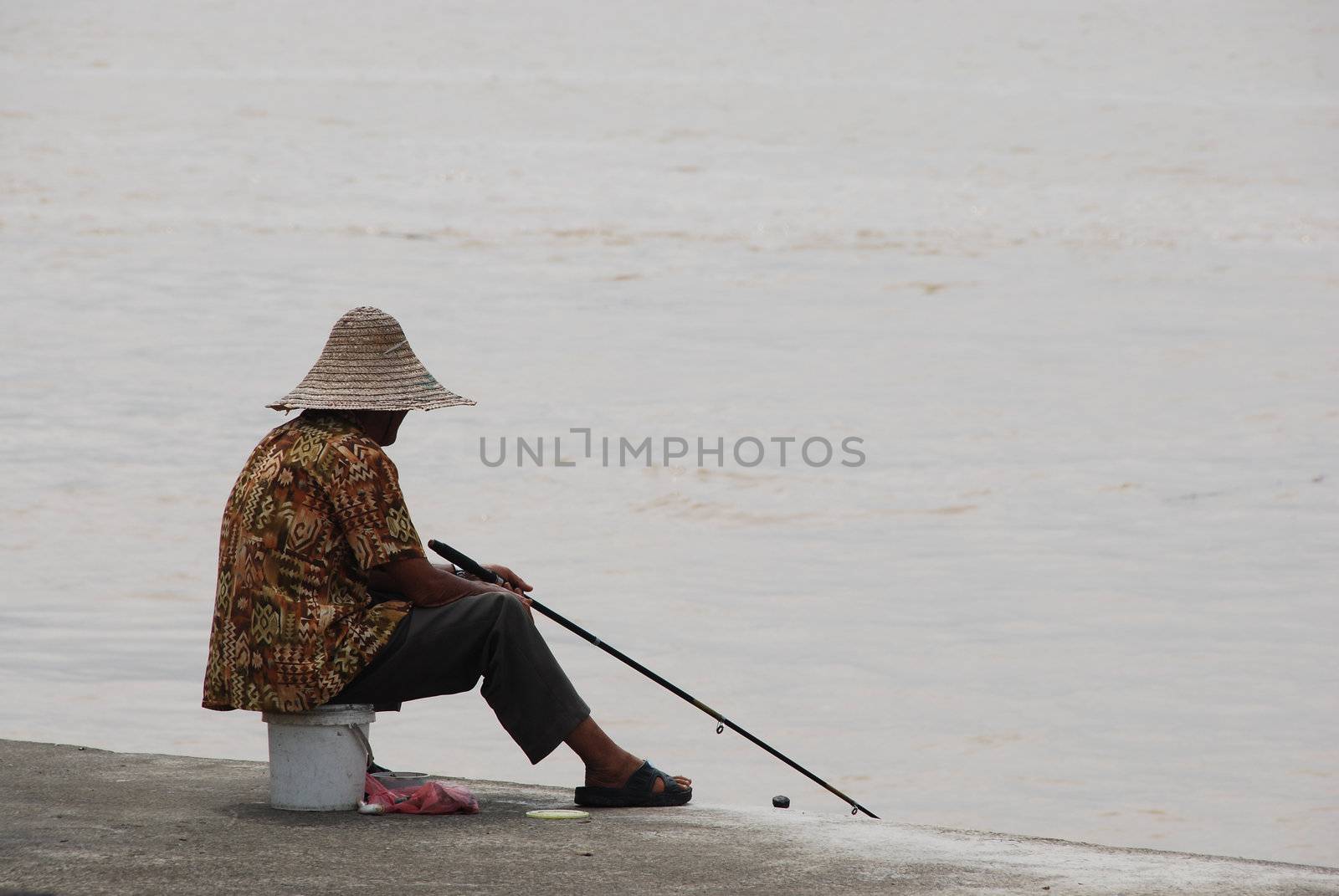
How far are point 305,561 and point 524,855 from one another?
2.35ft

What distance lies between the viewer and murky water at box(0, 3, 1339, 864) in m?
7.19

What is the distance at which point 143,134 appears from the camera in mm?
21047

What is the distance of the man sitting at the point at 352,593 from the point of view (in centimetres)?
366

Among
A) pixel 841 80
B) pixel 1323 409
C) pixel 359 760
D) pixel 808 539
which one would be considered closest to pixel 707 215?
pixel 841 80

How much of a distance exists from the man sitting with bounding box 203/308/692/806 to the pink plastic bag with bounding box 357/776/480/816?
193 millimetres

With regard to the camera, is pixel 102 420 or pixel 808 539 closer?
pixel 808 539

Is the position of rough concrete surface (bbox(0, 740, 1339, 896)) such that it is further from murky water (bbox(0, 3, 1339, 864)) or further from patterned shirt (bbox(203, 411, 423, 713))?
murky water (bbox(0, 3, 1339, 864))

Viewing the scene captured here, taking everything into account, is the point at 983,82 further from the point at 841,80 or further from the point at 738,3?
the point at 738,3

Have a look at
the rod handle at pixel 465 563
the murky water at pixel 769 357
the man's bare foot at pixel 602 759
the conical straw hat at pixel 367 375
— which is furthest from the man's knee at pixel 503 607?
the murky water at pixel 769 357

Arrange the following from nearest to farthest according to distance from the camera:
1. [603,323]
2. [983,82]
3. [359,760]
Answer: [359,760] < [603,323] < [983,82]

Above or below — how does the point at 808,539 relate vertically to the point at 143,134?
below

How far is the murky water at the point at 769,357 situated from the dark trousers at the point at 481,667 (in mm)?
2553

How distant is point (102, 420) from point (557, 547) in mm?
4216

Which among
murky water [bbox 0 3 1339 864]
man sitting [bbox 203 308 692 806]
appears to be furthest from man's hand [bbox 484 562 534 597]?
murky water [bbox 0 3 1339 864]
